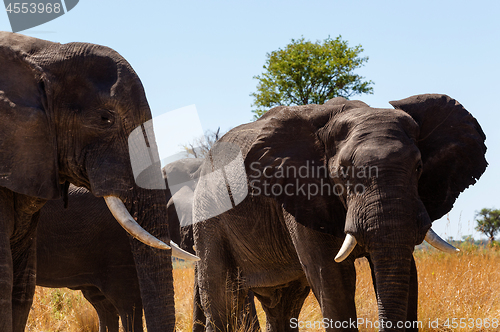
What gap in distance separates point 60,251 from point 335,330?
10.1 feet

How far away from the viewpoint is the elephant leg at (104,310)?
733cm

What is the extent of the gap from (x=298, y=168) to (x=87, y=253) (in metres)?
2.61

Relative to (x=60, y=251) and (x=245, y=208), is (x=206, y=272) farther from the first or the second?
(x=60, y=251)

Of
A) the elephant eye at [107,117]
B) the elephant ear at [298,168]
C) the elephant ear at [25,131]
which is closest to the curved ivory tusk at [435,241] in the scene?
the elephant ear at [298,168]

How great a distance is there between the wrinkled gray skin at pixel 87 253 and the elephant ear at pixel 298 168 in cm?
184

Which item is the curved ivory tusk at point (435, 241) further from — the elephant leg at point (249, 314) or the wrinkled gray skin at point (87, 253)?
the wrinkled gray skin at point (87, 253)

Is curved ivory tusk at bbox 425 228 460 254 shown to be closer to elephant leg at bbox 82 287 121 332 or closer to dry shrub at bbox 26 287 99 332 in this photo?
elephant leg at bbox 82 287 121 332

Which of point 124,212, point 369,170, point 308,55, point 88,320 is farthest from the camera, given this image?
point 308,55

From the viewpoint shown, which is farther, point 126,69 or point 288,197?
point 288,197

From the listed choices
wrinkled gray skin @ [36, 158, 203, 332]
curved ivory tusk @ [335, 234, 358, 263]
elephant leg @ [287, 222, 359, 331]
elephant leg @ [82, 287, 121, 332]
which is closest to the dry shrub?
elephant leg @ [82, 287, 121, 332]

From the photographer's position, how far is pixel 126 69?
405cm

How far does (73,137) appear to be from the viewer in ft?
13.2

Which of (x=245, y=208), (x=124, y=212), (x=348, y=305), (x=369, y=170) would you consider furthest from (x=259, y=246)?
(x=124, y=212)

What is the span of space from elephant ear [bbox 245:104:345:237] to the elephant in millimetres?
1556
